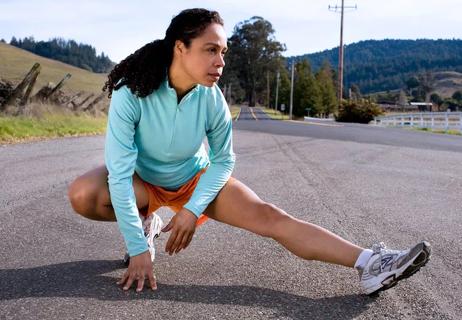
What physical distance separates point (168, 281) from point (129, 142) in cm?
71

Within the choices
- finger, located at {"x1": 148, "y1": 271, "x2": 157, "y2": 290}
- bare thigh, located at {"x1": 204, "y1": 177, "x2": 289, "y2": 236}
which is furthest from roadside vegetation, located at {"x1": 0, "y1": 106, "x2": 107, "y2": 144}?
finger, located at {"x1": 148, "y1": 271, "x2": 157, "y2": 290}

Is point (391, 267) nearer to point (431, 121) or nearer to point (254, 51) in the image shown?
point (431, 121)

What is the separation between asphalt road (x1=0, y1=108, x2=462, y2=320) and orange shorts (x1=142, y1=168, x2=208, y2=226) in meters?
0.32

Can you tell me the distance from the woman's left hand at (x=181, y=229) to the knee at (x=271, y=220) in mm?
364

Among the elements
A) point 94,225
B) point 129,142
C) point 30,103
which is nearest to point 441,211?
point 94,225

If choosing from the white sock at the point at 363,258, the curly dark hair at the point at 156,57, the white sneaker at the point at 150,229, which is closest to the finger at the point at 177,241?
the white sneaker at the point at 150,229

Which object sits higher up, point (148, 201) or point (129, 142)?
point (129, 142)

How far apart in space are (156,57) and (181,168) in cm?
60

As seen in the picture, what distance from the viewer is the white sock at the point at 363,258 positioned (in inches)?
110

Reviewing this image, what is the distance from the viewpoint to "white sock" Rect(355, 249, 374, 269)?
2800 millimetres

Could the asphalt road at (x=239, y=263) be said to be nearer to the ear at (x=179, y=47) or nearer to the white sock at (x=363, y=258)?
the white sock at (x=363, y=258)

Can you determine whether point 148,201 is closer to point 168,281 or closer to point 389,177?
point 168,281

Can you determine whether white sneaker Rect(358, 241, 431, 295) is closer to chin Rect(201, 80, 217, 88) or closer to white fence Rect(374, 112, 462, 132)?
chin Rect(201, 80, 217, 88)

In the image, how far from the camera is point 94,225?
4.24 m
